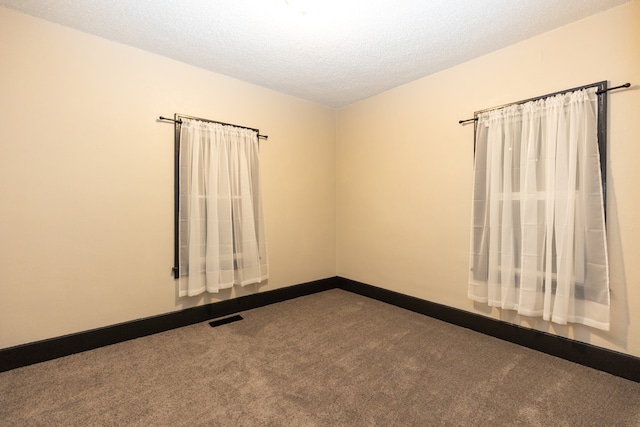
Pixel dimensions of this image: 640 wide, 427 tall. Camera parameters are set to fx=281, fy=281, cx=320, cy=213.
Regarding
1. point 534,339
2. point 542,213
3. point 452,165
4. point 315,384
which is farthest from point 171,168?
point 534,339

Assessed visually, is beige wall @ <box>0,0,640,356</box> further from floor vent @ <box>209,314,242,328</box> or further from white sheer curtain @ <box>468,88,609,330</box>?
floor vent @ <box>209,314,242,328</box>

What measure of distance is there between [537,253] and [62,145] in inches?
144

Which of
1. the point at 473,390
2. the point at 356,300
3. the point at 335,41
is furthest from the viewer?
the point at 356,300

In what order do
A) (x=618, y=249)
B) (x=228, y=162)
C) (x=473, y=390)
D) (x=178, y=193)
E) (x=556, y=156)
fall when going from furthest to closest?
(x=228, y=162) < (x=178, y=193) < (x=556, y=156) < (x=618, y=249) < (x=473, y=390)

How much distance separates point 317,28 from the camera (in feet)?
6.88

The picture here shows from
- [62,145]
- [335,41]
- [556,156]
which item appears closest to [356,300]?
[556,156]

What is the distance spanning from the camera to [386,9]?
1.90m

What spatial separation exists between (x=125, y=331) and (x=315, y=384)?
1.69 metres

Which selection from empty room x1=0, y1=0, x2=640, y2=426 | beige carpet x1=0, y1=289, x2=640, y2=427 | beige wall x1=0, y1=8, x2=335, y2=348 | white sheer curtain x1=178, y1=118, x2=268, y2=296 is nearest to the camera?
beige carpet x1=0, y1=289, x2=640, y2=427

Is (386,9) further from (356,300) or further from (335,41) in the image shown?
(356,300)

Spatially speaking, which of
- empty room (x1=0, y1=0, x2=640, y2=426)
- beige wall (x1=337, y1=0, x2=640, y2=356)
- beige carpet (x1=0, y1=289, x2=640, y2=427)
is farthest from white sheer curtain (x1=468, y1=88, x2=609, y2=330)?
beige carpet (x1=0, y1=289, x2=640, y2=427)

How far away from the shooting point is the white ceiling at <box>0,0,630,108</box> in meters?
1.86

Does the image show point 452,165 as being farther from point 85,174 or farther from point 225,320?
point 85,174

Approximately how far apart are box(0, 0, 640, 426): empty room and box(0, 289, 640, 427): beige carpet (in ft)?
0.05
